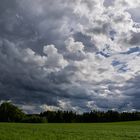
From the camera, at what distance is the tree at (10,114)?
576 feet

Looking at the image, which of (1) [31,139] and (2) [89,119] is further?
(2) [89,119]

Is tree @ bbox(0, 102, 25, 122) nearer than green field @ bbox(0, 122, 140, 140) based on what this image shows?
No

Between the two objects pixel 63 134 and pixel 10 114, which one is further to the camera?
pixel 10 114

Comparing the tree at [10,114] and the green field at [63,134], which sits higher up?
the tree at [10,114]

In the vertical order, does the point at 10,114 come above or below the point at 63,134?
above

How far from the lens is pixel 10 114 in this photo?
177m

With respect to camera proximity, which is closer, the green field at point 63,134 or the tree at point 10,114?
the green field at point 63,134

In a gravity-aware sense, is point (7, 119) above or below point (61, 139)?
above

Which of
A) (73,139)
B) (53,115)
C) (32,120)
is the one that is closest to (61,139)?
(73,139)

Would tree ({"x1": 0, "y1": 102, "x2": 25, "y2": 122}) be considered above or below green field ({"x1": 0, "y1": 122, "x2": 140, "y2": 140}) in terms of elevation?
above

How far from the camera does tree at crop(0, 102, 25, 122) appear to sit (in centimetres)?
17562

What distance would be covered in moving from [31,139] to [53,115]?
162579mm

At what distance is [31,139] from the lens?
32625 millimetres

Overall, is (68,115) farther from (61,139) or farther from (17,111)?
(61,139)
